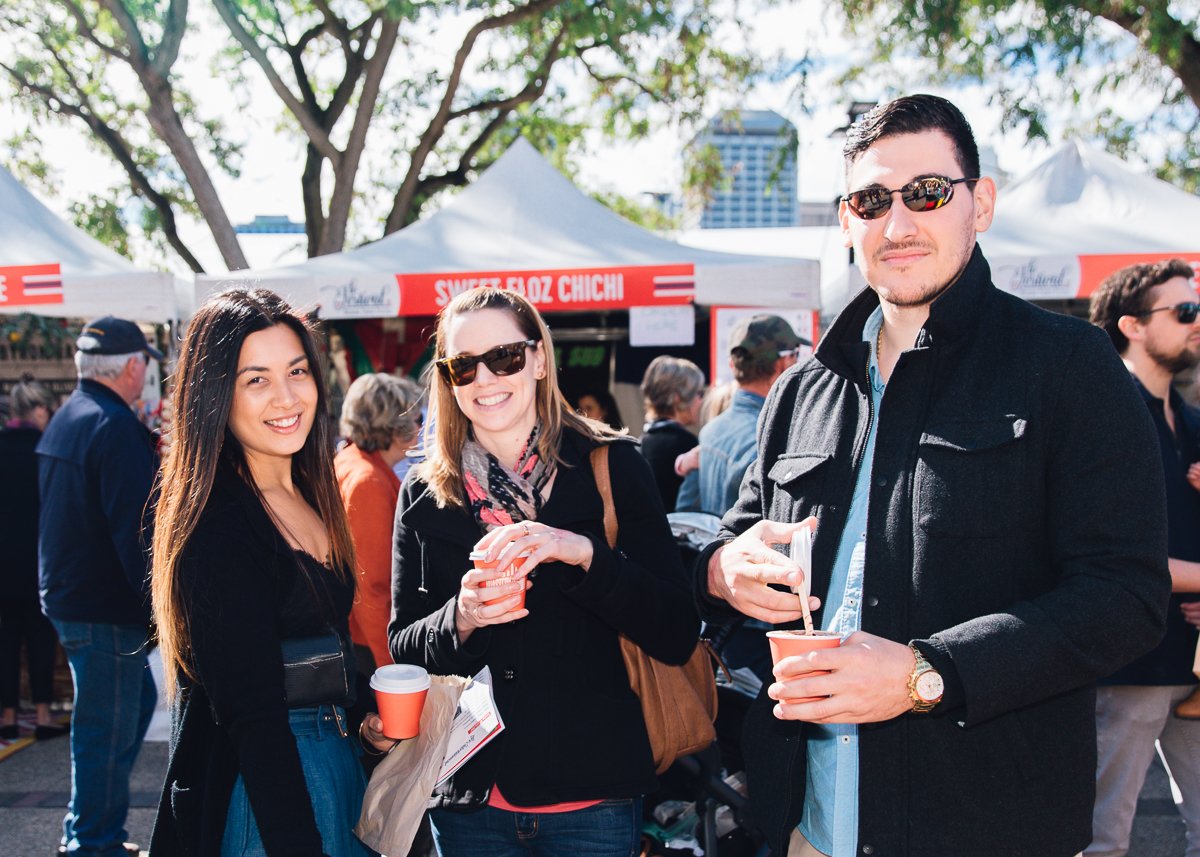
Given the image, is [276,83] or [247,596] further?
[276,83]

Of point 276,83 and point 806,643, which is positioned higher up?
point 276,83

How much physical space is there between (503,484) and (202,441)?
2.19 ft

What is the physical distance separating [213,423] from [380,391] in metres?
2.22

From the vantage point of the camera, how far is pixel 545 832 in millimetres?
2064

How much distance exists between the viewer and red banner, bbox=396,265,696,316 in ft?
20.7

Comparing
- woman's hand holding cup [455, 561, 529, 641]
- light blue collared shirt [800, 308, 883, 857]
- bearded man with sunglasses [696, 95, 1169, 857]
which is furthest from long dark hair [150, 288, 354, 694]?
light blue collared shirt [800, 308, 883, 857]

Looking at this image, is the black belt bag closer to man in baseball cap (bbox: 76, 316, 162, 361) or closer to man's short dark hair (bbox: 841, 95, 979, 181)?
man's short dark hair (bbox: 841, 95, 979, 181)

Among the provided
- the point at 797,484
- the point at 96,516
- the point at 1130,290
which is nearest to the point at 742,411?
the point at 1130,290

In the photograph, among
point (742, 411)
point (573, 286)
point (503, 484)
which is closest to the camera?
point (503, 484)

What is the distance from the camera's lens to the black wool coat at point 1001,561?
1.37m

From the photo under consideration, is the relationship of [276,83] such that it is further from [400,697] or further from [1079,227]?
[400,697]

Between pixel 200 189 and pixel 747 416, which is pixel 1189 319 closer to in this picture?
pixel 747 416

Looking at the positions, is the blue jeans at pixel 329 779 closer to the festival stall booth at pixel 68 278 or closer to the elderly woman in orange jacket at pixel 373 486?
the elderly woman in orange jacket at pixel 373 486

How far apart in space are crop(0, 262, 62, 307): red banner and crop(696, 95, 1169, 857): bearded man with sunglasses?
19.9 feet
